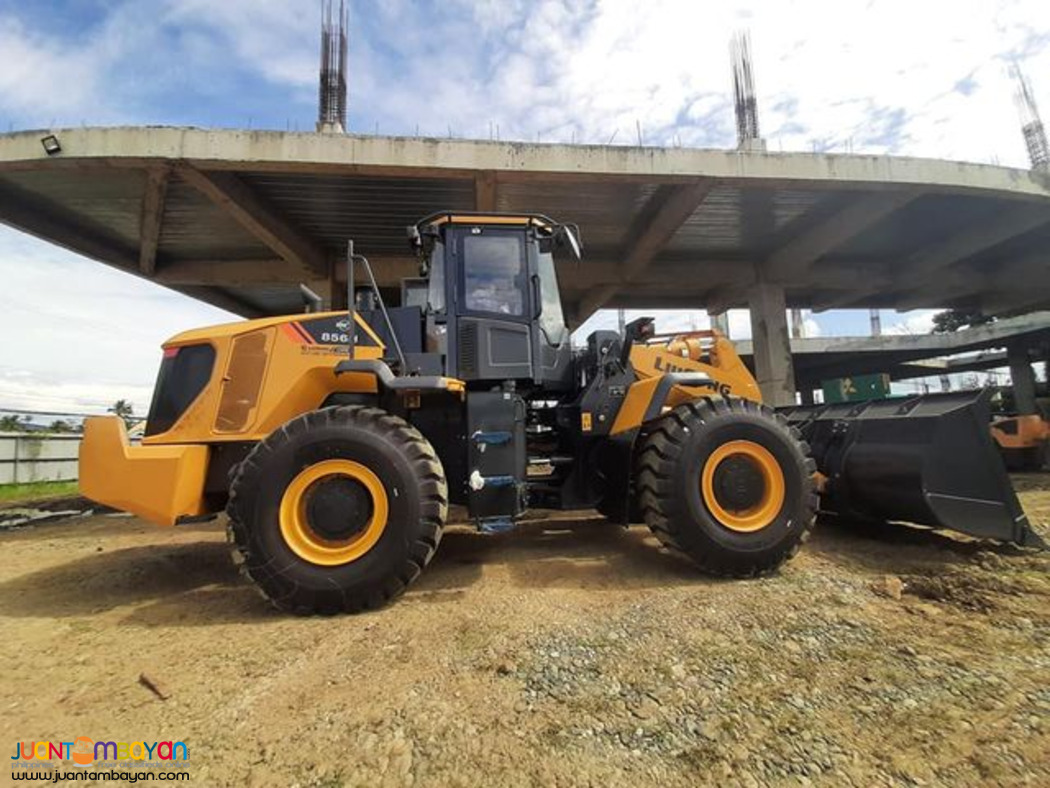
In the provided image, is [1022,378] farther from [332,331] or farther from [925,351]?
[332,331]

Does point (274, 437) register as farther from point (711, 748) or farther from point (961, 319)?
point (961, 319)

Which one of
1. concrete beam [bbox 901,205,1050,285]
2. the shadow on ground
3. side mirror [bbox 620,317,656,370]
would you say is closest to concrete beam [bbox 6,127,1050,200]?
concrete beam [bbox 901,205,1050,285]

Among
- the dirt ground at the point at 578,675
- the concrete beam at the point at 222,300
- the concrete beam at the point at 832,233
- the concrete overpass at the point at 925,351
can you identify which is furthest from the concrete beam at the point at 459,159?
the concrete overpass at the point at 925,351

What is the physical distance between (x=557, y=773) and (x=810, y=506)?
3.21 meters

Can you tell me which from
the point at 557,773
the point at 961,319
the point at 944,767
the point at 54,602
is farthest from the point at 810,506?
the point at 961,319

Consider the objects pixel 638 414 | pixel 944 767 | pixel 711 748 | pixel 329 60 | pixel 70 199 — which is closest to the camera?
pixel 944 767

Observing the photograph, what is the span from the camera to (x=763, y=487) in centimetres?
454

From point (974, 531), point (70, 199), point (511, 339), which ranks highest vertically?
point (70, 199)

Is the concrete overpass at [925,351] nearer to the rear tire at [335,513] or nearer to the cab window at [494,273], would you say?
the cab window at [494,273]

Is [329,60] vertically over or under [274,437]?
over

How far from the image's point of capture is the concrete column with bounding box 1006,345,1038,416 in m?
21.3

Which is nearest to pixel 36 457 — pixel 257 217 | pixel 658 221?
pixel 257 217

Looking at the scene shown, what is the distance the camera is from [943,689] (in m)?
2.61

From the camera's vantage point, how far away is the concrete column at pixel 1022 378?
21.3m
